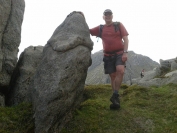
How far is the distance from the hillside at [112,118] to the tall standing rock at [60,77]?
2.31 feet

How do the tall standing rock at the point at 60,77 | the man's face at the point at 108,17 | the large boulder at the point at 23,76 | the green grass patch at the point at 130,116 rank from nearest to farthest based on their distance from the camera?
the tall standing rock at the point at 60,77 → the green grass patch at the point at 130,116 → the man's face at the point at 108,17 → the large boulder at the point at 23,76

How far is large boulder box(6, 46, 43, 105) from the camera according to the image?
551 inches

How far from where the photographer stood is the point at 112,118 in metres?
12.2

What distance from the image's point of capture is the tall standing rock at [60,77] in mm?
10414

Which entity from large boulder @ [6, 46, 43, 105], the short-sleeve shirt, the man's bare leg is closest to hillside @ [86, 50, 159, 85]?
large boulder @ [6, 46, 43, 105]

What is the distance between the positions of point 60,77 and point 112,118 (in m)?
3.91

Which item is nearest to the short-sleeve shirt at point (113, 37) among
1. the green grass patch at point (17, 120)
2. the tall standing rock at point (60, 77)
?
the tall standing rock at point (60, 77)

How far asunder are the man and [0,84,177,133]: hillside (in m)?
1.14

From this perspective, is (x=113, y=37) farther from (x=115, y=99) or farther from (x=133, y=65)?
(x=133, y=65)

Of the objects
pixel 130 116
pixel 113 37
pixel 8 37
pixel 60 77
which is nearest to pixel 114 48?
pixel 113 37

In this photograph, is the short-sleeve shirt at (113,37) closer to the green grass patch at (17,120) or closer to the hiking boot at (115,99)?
the hiking boot at (115,99)

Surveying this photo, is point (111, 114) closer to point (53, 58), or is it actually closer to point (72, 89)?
point (72, 89)

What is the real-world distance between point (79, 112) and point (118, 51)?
4320 millimetres

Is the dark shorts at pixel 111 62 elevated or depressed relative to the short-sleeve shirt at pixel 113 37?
depressed
